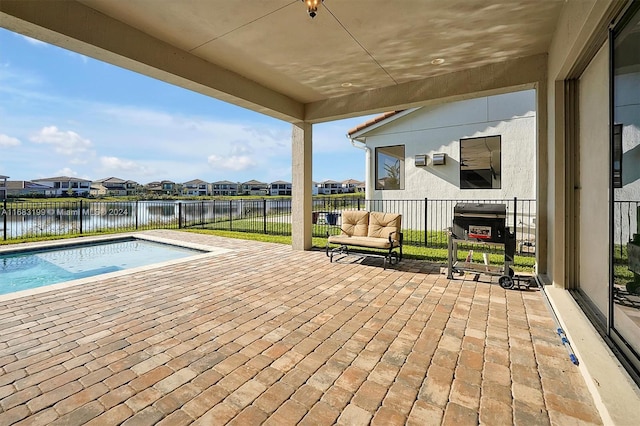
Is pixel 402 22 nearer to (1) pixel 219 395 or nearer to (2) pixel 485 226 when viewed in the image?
(2) pixel 485 226

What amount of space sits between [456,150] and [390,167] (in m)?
2.01

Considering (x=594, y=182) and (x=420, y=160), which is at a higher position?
(x=420, y=160)

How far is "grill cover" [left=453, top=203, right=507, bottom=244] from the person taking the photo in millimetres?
4094

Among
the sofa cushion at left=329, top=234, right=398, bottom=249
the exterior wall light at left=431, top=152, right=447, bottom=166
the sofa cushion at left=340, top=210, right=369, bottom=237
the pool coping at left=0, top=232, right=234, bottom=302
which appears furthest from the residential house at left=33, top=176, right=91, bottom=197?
the exterior wall light at left=431, top=152, right=447, bottom=166

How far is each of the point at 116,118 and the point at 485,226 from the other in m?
34.3

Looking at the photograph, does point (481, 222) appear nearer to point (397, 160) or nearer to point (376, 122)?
point (397, 160)

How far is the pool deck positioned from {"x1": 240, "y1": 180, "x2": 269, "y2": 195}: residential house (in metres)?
32.7

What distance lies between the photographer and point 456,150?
8570 mm

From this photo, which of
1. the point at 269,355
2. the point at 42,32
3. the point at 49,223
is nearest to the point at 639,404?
the point at 269,355

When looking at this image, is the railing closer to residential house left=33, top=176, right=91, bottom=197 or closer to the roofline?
the roofline

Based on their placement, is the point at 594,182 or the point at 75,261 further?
the point at 75,261

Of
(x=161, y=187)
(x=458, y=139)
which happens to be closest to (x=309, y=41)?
(x=458, y=139)

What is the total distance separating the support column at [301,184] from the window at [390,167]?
3.65 m

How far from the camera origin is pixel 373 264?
5484 millimetres
